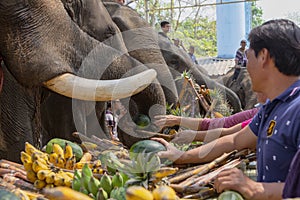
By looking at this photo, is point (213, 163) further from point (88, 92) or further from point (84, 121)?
point (84, 121)

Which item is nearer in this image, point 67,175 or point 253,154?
point 67,175

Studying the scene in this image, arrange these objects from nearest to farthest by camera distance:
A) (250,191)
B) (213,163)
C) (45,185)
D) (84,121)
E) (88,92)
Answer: (250,191), (45,185), (213,163), (88,92), (84,121)

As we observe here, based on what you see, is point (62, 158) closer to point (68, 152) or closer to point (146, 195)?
point (68, 152)

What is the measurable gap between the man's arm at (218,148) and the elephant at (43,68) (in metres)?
0.99

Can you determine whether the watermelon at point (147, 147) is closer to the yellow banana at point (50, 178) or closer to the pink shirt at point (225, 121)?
the yellow banana at point (50, 178)

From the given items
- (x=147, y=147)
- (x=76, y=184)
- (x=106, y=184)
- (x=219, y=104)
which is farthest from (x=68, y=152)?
(x=219, y=104)

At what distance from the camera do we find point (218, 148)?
9.37 ft

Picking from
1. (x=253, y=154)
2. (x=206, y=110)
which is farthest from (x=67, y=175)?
(x=206, y=110)

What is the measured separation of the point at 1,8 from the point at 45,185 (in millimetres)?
1795

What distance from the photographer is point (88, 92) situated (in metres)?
3.68

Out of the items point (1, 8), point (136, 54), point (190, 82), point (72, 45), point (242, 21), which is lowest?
point (242, 21)

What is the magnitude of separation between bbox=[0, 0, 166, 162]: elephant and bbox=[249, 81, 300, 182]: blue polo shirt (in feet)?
4.68

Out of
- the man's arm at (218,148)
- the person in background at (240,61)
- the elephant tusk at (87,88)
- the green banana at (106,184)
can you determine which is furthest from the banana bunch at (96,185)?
the person in background at (240,61)

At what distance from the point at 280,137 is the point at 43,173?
0.87m
